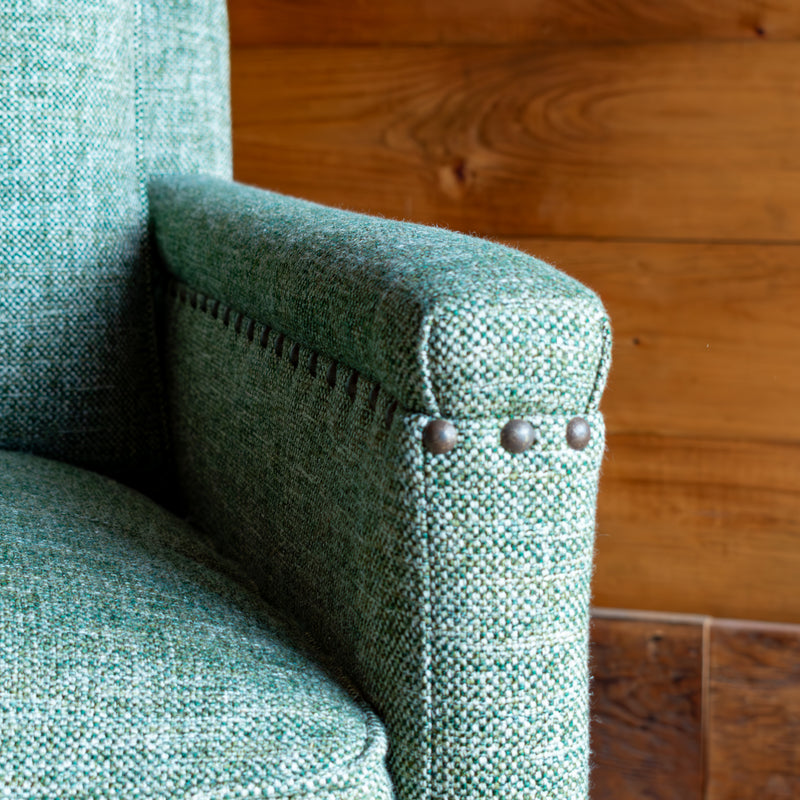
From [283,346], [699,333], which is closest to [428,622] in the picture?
[283,346]

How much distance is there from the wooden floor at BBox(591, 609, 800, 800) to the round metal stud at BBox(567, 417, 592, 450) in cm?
93

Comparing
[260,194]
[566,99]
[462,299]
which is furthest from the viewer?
[566,99]

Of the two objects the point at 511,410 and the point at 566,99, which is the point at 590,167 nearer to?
the point at 566,99

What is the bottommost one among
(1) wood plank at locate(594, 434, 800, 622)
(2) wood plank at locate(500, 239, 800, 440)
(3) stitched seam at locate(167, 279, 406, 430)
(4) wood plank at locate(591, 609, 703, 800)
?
(4) wood plank at locate(591, 609, 703, 800)

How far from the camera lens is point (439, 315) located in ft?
1.47

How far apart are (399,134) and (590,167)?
249 mm

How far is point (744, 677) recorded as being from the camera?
51.6 inches

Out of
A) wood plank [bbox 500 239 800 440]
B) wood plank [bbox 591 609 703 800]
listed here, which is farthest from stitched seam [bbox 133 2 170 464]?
wood plank [bbox 591 609 703 800]

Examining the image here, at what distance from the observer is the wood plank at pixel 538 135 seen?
4.02 feet

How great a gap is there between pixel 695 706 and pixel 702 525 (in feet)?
0.78

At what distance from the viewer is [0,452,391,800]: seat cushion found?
17.6 inches

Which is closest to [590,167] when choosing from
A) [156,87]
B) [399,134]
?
[399,134]

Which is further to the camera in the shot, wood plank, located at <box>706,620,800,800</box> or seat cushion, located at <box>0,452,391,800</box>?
wood plank, located at <box>706,620,800,800</box>

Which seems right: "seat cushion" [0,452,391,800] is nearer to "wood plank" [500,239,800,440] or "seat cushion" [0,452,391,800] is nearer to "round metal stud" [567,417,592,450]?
"round metal stud" [567,417,592,450]
